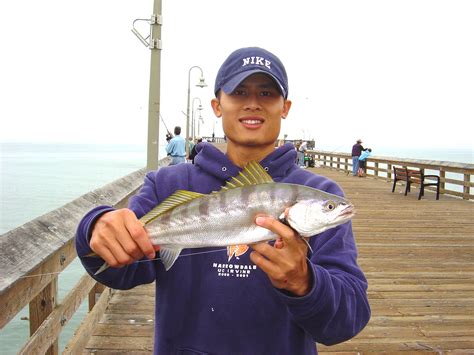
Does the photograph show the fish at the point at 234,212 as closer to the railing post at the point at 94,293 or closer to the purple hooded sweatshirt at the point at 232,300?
the purple hooded sweatshirt at the point at 232,300

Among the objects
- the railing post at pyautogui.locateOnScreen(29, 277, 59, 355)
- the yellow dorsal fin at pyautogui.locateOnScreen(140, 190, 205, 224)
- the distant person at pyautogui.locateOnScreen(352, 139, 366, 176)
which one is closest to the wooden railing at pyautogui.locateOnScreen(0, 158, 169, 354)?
the railing post at pyautogui.locateOnScreen(29, 277, 59, 355)

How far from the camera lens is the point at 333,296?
2.00m

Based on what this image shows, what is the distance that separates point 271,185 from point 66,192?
111ft

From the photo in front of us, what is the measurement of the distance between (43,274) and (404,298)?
5144 millimetres

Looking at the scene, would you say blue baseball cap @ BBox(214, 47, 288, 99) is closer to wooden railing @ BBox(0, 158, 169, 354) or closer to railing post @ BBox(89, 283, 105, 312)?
wooden railing @ BBox(0, 158, 169, 354)

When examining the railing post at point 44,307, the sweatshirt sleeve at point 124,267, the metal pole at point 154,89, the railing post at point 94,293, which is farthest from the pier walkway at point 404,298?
the metal pole at point 154,89

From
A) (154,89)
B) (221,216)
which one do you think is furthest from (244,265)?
(154,89)

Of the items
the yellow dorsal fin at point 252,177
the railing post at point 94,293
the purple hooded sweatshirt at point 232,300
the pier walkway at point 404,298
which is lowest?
the railing post at point 94,293

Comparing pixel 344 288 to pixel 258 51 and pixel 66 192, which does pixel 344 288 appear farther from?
pixel 66 192

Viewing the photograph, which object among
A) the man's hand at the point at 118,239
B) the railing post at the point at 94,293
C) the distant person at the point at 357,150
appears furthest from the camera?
the distant person at the point at 357,150

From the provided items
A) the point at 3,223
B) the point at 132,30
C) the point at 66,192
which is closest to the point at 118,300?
the point at 132,30

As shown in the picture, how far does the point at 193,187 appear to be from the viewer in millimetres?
2654

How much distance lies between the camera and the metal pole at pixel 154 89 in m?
9.50

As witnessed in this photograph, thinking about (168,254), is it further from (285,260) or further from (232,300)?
(285,260)
